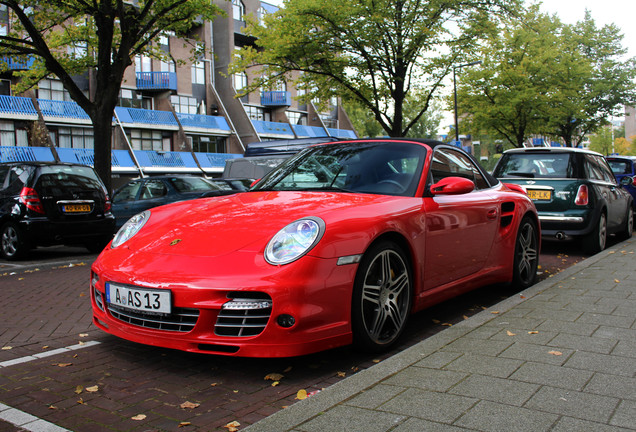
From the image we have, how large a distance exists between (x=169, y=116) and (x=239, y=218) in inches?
1525

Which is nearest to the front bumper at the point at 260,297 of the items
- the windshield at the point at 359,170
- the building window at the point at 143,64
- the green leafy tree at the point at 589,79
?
the windshield at the point at 359,170

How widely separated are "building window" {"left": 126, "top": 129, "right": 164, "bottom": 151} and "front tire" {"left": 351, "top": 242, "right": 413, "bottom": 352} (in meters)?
36.8

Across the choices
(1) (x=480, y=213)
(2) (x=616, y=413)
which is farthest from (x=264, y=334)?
(1) (x=480, y=213)

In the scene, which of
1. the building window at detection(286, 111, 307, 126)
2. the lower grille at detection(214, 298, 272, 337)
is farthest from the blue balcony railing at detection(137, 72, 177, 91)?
the lower grille at detection(214, 298, 272, 337)

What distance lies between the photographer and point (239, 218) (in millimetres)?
3793

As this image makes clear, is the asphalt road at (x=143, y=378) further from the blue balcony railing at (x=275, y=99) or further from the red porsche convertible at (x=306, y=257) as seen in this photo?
the blue balcony railing at (x=275, y=99)

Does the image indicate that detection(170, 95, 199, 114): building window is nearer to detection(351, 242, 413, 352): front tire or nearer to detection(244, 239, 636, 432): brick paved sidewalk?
detection(351, 242, 413, 352): front tire

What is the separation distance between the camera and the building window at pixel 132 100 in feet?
126

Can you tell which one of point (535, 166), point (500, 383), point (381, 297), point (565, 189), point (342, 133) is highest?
point (342, 133)

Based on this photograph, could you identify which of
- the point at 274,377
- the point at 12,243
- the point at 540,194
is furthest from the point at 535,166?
the point at 12,243

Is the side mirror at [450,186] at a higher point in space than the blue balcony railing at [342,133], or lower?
lower

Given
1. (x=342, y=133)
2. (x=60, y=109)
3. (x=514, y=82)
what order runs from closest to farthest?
(x=514, y=82), (x=60, y=109), (x=342, y=133)

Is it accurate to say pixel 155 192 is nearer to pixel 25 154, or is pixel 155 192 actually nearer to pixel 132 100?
pixel 25 154

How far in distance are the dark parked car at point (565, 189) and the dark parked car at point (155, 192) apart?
600 centimetres
